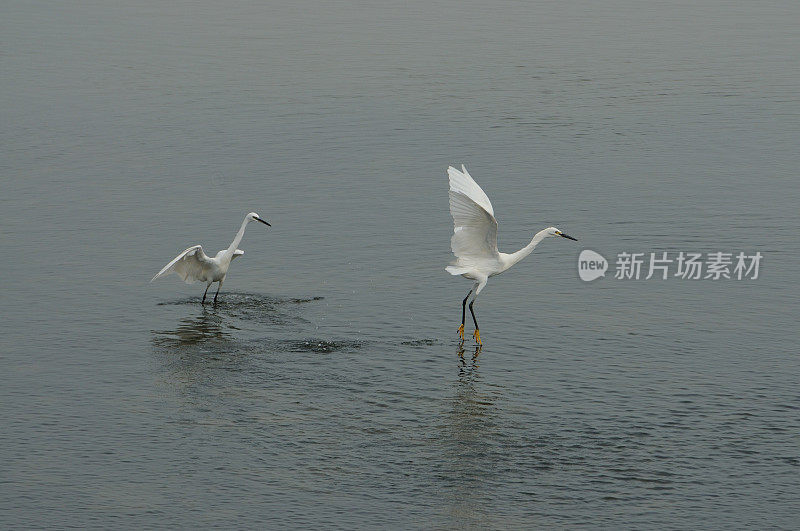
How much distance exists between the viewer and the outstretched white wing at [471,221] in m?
23.8

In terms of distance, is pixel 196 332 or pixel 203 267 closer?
pixel 196 332

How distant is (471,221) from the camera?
24.3 m

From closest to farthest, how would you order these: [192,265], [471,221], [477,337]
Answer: [471,221] < [477,337] < [192,265]

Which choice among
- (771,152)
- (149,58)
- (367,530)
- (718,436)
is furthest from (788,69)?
(367,530)

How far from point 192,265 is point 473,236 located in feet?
20.8

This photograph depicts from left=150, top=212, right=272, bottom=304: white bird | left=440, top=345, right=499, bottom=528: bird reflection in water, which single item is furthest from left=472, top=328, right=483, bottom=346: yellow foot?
left=150, top=212, right=272, bottom=304: white bird

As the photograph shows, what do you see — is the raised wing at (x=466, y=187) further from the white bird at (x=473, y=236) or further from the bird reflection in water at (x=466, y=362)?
the bird reflection in water at (x=466, y=362)

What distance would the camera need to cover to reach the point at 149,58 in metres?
56.3

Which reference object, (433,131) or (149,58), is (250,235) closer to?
(433,131)

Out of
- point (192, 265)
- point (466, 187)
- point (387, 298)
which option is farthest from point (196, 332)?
point (466, 187)

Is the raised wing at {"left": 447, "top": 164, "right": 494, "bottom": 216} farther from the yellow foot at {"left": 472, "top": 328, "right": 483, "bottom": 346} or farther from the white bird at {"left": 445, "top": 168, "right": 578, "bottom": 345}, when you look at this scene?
the yellow foot at {"left": 472, "top": 328, "right": 483, "bottom": 346}

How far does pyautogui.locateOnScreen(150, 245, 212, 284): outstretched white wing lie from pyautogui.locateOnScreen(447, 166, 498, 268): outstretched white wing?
5512mm

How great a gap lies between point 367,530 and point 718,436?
6725mm

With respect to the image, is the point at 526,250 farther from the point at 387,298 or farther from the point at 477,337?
the point at 387,298
